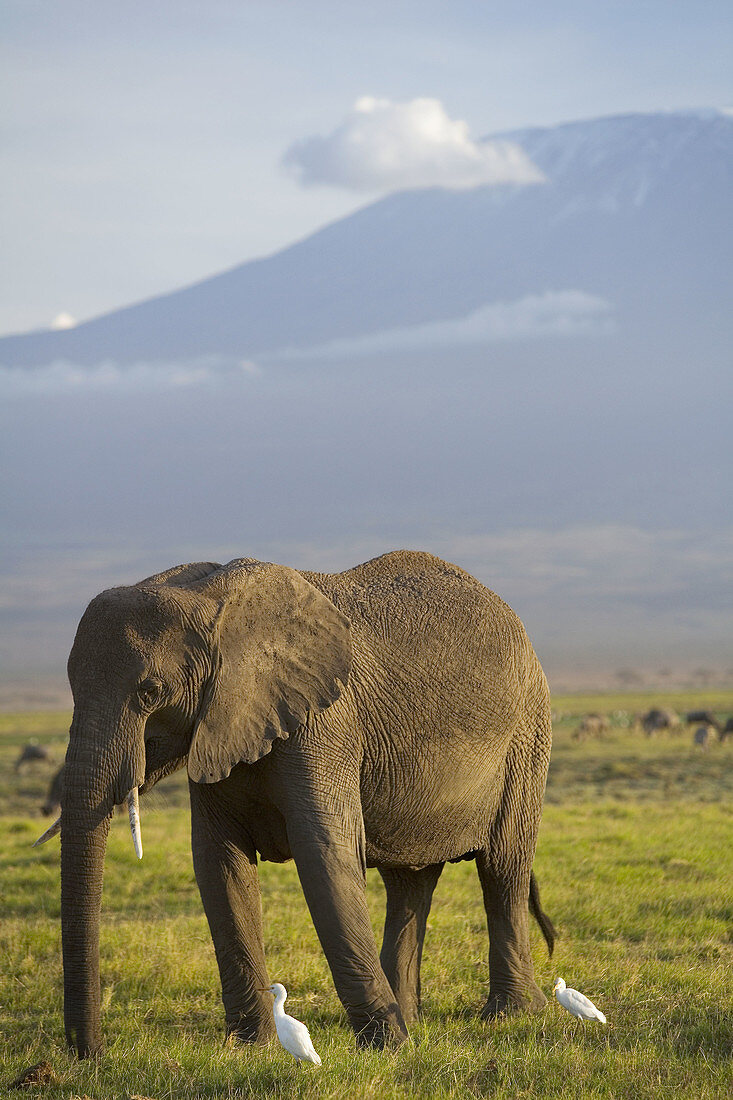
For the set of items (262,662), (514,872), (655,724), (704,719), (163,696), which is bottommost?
(655,724)

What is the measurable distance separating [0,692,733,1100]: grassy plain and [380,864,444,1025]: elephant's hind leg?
0.31 meters

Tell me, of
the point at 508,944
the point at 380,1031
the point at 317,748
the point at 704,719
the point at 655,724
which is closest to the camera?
the point at 317,748

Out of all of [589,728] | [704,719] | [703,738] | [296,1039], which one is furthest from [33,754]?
[296,1039]

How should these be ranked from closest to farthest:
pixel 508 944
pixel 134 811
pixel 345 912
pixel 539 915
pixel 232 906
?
pixel 134 811 < pixel 345 912 < pixel 232 906 < pixel 508 944 < pixel 539 915

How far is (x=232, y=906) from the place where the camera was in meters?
7.56

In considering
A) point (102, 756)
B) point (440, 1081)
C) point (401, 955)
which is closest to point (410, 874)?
point (401, 955)

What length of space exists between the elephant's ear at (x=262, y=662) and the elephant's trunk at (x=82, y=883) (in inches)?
22.3

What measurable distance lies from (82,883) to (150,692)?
115 cm

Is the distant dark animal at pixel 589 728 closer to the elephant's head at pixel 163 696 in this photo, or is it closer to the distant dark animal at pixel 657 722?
the distant dark animal at pixel 657 722

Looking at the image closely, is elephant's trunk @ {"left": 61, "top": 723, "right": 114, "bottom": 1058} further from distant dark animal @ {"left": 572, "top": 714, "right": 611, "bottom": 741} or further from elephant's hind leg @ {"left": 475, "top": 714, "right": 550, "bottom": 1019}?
distant dark animal @ {"left": 572, "top": 714, "right": 611, "bottom": 741}

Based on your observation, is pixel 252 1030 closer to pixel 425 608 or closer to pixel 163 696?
pixel 163 696

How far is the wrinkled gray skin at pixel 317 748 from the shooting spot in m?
6.66

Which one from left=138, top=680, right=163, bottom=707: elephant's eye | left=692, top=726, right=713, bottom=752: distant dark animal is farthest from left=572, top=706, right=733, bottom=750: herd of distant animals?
left=138, top=680, right=163, bottom=707: elephant's eye

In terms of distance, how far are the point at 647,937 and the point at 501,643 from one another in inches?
176
